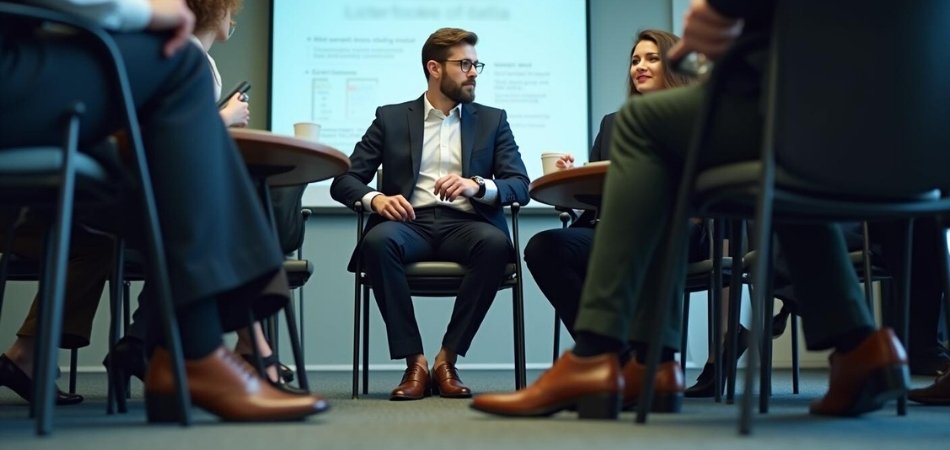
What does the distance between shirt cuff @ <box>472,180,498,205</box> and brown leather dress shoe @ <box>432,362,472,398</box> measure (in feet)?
1.79

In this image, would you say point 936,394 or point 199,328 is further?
point 936,394

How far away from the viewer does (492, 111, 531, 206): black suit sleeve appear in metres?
3.05

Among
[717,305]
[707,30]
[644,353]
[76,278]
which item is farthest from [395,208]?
Result: [707,30]

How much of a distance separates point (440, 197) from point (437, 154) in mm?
354

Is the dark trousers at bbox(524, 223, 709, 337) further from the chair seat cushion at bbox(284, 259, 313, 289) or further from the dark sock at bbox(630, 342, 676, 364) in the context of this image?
the dark sock at bbox(630, 342, 676, 364)

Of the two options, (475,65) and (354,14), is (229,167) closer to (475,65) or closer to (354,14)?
(475,65)

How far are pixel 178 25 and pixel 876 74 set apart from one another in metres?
0.99

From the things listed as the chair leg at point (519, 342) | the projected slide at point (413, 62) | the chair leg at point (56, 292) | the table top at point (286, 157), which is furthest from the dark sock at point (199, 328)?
the projected slide at point (413, 62)

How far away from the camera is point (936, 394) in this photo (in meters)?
2.20

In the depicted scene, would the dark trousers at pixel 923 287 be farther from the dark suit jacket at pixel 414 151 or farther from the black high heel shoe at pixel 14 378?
the black high heel shoe at pixel 14 378

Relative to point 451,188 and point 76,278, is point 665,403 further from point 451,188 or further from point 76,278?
point 76,278

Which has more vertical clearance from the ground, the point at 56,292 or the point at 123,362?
the point at 56,292

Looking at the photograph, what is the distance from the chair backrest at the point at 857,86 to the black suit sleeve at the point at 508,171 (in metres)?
1.71

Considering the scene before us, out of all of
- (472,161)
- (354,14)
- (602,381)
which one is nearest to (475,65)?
(472,161)
